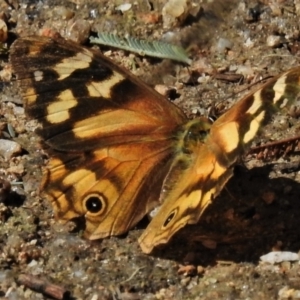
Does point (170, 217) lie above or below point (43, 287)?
above

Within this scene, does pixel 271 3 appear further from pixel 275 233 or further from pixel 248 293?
pixel 248 293

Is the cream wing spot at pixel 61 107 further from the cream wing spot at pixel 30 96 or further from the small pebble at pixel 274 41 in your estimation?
the small pebble at pixel 274 41

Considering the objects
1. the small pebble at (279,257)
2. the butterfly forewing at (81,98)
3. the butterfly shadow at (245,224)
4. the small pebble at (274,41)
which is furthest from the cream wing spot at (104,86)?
the small pebble at (274,41)

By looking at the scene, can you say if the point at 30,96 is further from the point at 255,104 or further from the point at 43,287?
the point at 255,104

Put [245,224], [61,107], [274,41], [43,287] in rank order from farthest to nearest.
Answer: [274,41] → [245,224] → [61,107] → [43,287]

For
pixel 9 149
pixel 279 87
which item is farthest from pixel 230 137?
pixel 9 149

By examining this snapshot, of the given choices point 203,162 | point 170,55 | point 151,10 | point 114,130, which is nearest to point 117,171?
point 114,130

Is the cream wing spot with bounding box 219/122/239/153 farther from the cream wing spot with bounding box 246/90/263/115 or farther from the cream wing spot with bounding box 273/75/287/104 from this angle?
the cream wing spot with bounding box 273/75/287/104
